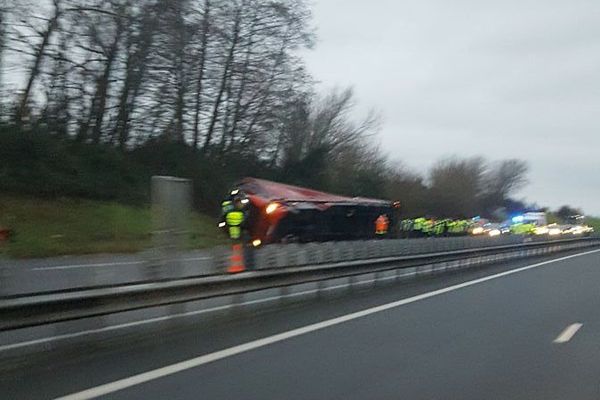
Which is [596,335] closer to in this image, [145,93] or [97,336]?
[97,336]

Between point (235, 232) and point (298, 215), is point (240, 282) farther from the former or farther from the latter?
point (235, 232)

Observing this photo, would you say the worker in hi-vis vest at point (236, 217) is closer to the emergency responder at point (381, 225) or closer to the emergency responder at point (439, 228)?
the emergency responder at point (381, 225)

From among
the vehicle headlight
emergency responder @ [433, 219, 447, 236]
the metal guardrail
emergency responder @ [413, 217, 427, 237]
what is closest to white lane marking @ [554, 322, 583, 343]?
the metal guardrail

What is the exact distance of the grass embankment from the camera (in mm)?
35250

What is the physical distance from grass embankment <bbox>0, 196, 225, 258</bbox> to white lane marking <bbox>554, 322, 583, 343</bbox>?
66.3 feet

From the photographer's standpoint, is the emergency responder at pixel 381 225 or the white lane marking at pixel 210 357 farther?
the emergency responder at pixel 381 225

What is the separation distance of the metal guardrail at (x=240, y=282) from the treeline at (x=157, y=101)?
1767 centimetres

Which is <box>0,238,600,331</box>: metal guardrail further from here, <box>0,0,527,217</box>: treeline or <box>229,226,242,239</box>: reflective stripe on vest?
<box>0,0,527,217</box>: treeline

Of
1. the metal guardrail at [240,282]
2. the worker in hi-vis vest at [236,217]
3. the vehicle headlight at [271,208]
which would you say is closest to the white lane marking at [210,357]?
the metal guardrail at [240,282]

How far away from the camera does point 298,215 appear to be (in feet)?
127

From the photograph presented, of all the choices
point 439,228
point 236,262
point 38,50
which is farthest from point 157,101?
point 236,262

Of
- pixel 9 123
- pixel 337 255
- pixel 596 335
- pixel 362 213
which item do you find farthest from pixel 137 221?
pixel 596 335

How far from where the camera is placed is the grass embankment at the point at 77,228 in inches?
1388

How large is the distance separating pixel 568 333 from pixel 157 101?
36932 mm
